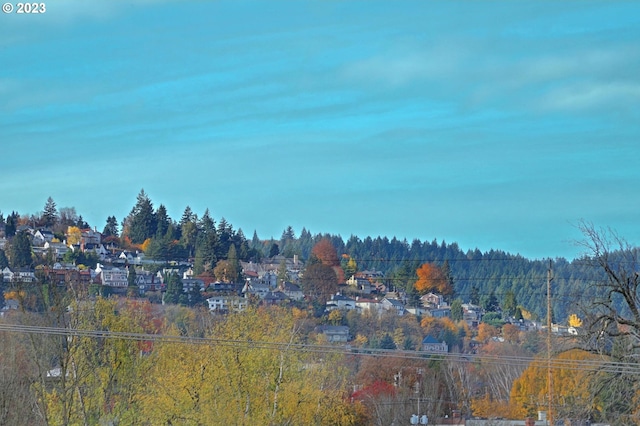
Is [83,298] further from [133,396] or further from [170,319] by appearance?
[170,319]

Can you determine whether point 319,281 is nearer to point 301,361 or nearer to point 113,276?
point 113,276

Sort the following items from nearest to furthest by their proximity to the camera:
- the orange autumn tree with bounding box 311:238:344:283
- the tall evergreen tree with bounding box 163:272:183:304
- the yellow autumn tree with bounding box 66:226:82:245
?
the tall evergreen tree with bounding box 163:272:183:304 → the orange autumn tree with bounding box 311:238:344:283 → the yellow autumn tree with bounding box 66:226:82:245

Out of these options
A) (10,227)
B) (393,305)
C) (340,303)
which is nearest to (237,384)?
(340,303)

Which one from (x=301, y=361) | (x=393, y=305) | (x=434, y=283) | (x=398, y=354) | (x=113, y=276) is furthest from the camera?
(x=434, y=283)

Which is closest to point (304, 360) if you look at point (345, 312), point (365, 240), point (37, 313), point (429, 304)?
point (37, 313)

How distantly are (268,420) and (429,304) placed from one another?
9002 cm

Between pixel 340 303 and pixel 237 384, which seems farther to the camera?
pixel 340 303

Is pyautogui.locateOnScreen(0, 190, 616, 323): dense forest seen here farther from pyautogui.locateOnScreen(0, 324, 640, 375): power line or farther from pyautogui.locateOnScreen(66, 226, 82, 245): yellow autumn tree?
pyautogui.locateOnScreen(0, 324, 640, 375): power line

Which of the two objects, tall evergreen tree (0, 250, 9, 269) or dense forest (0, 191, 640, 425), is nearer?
dense forest (0, 191, 640, 425)

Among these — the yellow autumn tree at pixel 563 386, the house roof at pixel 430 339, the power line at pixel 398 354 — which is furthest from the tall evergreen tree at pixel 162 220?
the power line at pixel 398 354

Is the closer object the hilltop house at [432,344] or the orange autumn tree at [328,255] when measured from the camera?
the hilltop house at [432,344]

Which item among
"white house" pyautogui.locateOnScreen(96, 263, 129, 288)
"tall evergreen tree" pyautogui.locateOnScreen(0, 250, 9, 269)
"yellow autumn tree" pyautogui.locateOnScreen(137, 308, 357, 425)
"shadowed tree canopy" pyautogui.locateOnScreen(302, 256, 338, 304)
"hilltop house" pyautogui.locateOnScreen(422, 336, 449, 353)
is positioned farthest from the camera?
"shadowed tree canopy" pyautogui.locateOnScreen(302, 256, 338, 304)

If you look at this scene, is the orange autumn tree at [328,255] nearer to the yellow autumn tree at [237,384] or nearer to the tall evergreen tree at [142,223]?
the tall evergreen tree at [142,223]

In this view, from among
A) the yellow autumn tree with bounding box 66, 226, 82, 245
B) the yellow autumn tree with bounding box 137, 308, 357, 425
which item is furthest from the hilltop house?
the yellow autumn tree with bounding box 66, 226, 82, 245
